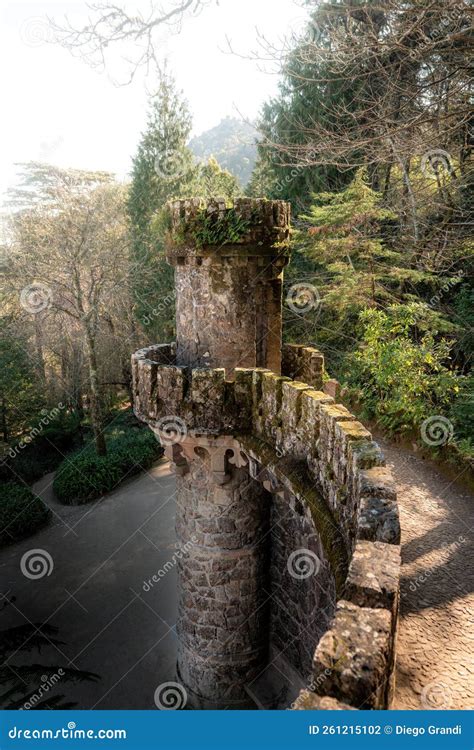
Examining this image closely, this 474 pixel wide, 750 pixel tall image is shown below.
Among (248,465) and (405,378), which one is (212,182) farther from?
(248,465)

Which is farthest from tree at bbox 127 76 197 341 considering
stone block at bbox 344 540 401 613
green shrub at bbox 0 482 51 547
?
stone block at bbox 344 540 401 613

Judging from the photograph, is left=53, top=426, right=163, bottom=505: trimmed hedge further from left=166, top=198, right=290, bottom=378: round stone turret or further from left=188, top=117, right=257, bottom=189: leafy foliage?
left=188, top=117, right=257, bottom=189: leafy foliage

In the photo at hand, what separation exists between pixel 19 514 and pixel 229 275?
43.6 feet

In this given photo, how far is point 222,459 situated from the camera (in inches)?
264

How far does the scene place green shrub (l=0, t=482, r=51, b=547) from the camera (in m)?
15.8

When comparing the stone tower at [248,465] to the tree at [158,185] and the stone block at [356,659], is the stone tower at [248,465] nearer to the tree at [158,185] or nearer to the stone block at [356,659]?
the stone block at [356,659]

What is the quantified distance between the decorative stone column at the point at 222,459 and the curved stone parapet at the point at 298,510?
4 centimetres

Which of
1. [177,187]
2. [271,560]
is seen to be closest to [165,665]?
[271,560]

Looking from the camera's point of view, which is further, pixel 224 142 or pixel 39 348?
pixel 224 142

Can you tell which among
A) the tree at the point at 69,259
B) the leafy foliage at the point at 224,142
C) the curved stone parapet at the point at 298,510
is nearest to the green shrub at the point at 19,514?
the tree at the point at 69,259

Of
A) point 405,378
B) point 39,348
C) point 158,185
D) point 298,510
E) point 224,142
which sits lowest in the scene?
point 39,348

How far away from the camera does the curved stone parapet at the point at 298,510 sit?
2.32 m

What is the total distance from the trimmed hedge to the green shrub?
3.92 ft

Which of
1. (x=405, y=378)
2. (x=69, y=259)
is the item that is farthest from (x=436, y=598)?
(x=69, y=259)
